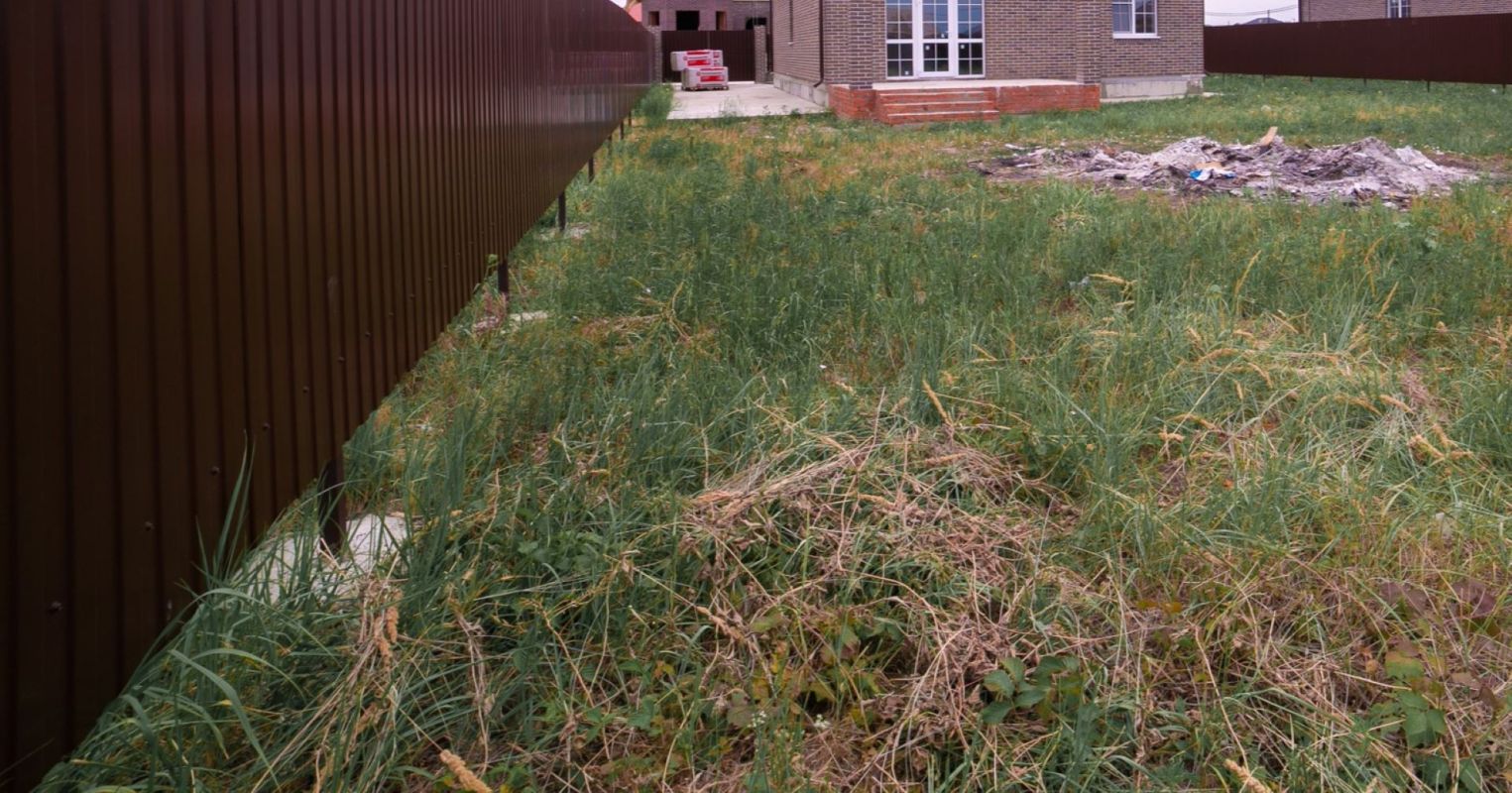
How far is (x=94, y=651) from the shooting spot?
85.9 inches

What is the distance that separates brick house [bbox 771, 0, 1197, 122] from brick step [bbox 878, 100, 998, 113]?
0.09 ft

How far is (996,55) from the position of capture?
26.7 m

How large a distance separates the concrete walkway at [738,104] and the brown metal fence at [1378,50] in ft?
54.5

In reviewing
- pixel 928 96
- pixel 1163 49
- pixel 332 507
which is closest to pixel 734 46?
pixel 1163 49

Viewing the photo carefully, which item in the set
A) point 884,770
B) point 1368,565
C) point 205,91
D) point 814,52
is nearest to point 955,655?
point 884,770

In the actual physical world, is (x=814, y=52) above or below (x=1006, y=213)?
above

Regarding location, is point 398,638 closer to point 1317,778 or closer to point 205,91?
point 205,91

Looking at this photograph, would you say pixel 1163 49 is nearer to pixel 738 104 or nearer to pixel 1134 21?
pixel 1134 21

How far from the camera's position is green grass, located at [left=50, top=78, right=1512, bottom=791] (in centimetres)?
280

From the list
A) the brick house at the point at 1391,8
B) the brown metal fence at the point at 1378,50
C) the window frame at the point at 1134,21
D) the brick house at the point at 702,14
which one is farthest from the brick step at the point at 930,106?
the brick house at the point at 702,14

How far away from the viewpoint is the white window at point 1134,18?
2790cm

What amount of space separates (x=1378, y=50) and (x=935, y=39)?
1687 cm

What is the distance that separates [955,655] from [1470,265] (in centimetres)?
577

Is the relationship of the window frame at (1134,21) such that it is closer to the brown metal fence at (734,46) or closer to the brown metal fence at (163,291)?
the brown metal fence at (734,46)
